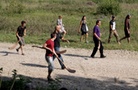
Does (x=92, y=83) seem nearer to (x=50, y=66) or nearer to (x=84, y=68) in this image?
(x=50, y=66)

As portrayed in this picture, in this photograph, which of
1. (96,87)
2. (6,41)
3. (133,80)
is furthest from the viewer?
(6,41)

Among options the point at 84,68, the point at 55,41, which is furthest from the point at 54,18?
the point at 55,41

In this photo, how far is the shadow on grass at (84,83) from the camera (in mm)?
13211

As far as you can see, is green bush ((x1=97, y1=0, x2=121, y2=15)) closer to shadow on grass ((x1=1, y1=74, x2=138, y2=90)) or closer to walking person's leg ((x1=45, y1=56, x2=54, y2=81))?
shadow on grass ((x1=1, y1=74, x2=138, y2=90))

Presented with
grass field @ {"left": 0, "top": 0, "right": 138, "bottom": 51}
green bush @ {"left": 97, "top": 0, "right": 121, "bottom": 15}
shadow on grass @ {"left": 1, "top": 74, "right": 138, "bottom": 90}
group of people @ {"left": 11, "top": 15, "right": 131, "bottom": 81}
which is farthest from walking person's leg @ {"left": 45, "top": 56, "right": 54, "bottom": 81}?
green bush @ {"left": 97, "top": 0, "right": 121, "bottom": 15}

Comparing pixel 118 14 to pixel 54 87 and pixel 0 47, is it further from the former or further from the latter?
pixel 54 87

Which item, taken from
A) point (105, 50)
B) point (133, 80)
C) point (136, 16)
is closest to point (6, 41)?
point (105, 50)

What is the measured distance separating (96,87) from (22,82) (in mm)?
2783

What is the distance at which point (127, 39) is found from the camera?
2205cm

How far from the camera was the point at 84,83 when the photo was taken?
13.8 metres

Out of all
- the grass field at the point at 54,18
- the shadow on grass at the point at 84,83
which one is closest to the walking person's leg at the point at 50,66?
the shadow on grass at the point at 84,83

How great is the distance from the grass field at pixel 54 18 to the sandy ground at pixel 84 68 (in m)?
1.83

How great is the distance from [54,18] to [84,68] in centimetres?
1301

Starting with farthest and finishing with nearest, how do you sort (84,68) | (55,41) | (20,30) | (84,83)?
1. (20,30)
2. (84,68)
3. (55,41)
4. (84,83)
